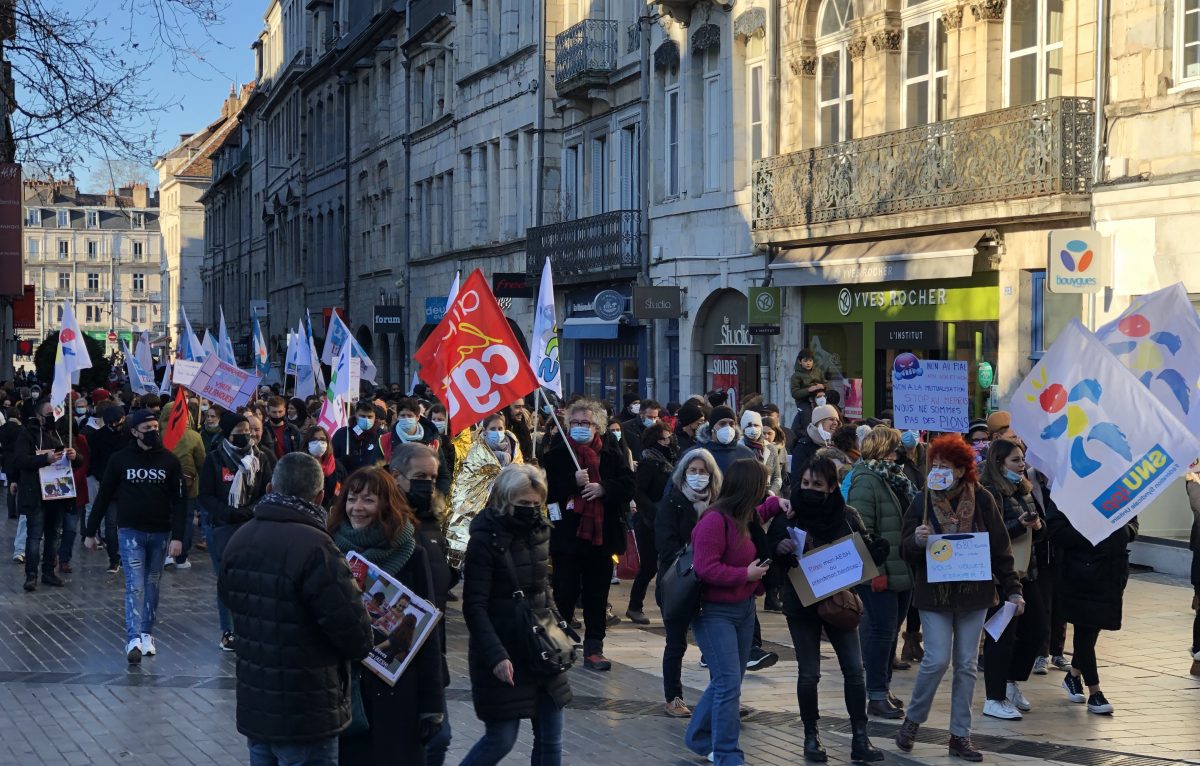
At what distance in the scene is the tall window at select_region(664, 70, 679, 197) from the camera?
28.7m

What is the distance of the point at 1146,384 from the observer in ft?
32.6

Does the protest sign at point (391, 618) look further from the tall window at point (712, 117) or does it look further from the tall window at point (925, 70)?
the tall window at point (712, 117)

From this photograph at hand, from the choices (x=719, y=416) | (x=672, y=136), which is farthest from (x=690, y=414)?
(x=672, y=136)

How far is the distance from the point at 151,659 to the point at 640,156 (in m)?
19.5

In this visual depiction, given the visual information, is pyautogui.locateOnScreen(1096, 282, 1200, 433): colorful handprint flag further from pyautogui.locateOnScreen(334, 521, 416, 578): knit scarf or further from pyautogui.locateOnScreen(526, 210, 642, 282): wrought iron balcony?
pyautogui.locateOnScreen(526, 210, 642, 282): wrought iron balcony

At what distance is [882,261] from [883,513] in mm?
12457

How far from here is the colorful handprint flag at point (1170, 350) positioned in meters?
9.78

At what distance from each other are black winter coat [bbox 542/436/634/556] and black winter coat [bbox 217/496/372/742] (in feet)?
17.7

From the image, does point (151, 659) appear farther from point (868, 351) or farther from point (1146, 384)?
point (868, 351)

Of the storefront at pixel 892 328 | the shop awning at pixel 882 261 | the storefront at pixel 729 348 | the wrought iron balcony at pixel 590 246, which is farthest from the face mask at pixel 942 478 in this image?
the wrought iron balcony at pixel 590 246

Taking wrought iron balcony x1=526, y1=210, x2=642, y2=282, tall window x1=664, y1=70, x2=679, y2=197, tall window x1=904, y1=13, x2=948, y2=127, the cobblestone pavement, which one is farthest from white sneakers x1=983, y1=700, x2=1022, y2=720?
wrought iron balcony x1=526, y1=210, x2=642, y2=282

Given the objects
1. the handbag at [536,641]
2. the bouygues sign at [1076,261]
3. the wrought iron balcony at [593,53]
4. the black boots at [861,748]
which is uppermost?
the wrought iron balcony at [593,53]

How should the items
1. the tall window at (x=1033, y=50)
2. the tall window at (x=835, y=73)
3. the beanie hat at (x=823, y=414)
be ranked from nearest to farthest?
the beanie hat at (x=823, y=414), the tall window at (x=1033, y=50), the tall window at (x=835, y=73)

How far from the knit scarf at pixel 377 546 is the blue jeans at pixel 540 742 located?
3.12 ft
